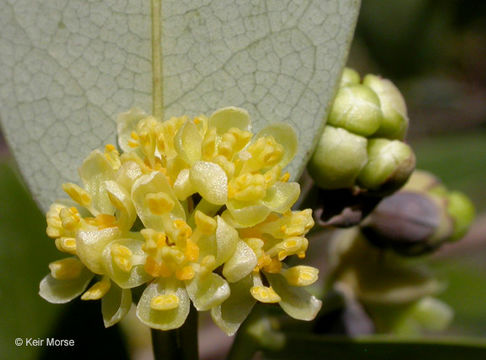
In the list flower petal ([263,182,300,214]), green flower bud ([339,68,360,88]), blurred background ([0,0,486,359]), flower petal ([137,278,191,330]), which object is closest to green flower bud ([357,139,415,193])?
green flower bud ([339,68,360,88])

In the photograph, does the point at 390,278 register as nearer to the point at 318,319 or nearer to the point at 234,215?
the point at 318,319

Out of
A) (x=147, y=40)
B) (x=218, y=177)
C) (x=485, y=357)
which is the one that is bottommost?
(x=485, y=357)

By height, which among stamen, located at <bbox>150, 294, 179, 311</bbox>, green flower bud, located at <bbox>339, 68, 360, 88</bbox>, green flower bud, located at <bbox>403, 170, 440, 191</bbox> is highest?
green flower bud, located at <bbox>339, 68, 360, 88</bbox>

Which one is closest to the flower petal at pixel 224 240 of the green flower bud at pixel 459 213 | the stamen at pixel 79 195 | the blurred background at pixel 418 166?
the stamen at pixel 79 195

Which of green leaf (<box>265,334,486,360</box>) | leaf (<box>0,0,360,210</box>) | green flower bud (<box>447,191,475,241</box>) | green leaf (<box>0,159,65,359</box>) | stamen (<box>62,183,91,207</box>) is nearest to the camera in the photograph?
stamen (<box>62,183,91,207</box>)

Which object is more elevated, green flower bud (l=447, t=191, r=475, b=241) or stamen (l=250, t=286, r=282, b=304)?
stamen (l=250, t=286, r=282, b=304)

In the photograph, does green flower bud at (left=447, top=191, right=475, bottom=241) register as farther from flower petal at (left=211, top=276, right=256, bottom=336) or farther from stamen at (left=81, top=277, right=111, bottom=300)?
A: stamen at (left=81, top=277, right=111, bottom=300)

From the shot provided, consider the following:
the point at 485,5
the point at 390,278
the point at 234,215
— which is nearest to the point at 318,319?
the point at 390,278
